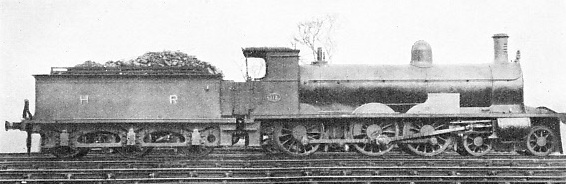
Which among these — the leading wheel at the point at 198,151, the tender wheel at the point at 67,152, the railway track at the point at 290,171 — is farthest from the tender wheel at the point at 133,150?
the railway track at the point at 290,171

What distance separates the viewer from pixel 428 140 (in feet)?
47.7

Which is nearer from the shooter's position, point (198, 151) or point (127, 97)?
point (127, 97)

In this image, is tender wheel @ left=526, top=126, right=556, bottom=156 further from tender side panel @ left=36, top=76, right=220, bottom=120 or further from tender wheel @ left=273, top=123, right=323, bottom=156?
tender side panel @ left=36, top=76, right=220, bottom=120

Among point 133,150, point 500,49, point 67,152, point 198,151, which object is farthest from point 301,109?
point 67,152

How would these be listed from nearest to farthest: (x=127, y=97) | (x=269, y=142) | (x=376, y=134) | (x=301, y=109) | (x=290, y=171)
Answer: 1. (x=290, y=171)
2. (x=127, y=97)
3. (x=376, y=134)
4. (x=301, y=109)
5. (x=269, y=142)

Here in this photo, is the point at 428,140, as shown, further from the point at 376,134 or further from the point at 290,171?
the point at 290,171

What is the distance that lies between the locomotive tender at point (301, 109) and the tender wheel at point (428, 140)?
0.02 meters

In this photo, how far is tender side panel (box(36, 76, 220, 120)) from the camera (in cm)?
1421

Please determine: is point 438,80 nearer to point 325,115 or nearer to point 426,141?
point 426,141

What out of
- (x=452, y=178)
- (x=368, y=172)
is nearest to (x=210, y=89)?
(x=368, y=172)

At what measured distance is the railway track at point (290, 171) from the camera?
10.8 m

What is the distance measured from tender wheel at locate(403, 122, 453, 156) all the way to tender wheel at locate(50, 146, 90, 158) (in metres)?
7.45

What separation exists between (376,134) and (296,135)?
5.99 feet

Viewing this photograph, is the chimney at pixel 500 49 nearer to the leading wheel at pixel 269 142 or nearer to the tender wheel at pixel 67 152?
the leading wheel at pixel 269 142
